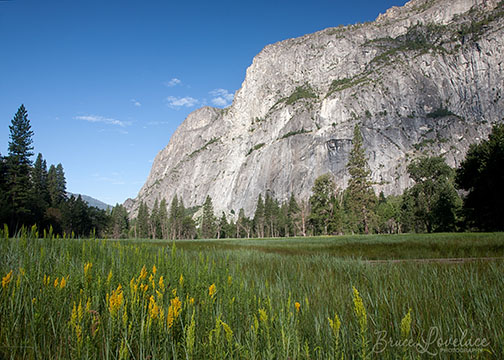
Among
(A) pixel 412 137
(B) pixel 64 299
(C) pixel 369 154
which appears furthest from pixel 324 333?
(A) pixel 412 137

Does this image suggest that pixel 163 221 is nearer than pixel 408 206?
No

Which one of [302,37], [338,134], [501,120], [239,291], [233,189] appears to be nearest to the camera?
[239,291]

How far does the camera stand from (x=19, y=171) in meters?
40.4

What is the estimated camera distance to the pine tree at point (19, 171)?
38031 millimetres

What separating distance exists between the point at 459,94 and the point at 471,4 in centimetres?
8231

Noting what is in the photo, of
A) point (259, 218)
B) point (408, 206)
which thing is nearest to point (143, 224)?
point (259, 218)

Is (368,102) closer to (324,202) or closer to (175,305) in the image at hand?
(324,202)

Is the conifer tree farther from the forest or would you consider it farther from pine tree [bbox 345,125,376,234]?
pine tree [bbox 345,125,376,234]

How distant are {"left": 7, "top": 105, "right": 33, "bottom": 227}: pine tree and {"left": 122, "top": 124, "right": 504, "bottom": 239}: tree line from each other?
Result: 84.9ft

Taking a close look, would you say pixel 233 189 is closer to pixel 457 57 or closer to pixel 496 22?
pixel 457 57

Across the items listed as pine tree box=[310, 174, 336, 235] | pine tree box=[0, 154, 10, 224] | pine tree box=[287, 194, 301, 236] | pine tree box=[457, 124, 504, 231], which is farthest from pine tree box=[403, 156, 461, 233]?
pine tree box=[0, 154, 10, 224]

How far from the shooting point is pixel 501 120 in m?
109

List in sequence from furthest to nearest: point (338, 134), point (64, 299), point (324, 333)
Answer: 1. point (338, 134)
2. point (64, 299)
3. point (324, 333)

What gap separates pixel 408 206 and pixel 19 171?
7598 cm
